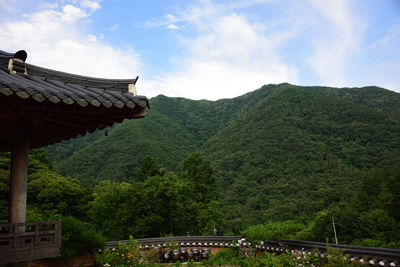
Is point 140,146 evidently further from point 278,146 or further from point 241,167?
point 278,146

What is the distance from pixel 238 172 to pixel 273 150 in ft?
29.8

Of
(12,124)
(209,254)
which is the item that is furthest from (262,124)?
(12,124)

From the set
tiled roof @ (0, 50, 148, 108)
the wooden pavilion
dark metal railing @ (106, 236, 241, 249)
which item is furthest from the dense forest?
tiled roof @ (0, 50, 148, 108)

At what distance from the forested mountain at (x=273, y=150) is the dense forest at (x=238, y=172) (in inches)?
7.8

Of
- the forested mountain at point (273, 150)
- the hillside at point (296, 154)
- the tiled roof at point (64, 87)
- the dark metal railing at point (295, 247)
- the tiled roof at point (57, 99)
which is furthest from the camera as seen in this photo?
the forested mountain at point (273, 150)

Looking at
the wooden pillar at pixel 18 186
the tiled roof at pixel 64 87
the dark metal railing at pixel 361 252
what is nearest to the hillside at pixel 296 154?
the dark metal railing at pixel 361 252

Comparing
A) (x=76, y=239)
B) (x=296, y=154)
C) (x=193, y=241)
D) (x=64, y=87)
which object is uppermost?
(x=296, y=154)

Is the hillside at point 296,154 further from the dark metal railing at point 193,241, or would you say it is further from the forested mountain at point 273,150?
the dark metal railing at point 193,241

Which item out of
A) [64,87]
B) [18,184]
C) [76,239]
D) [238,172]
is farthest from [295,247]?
[238,172]

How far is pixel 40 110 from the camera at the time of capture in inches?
123

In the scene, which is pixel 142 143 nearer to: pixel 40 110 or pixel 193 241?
pixel 193 241

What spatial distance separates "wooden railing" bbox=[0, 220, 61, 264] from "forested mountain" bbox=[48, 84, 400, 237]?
117ft

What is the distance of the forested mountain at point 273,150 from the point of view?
139 feet

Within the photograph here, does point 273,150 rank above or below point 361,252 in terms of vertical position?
above
